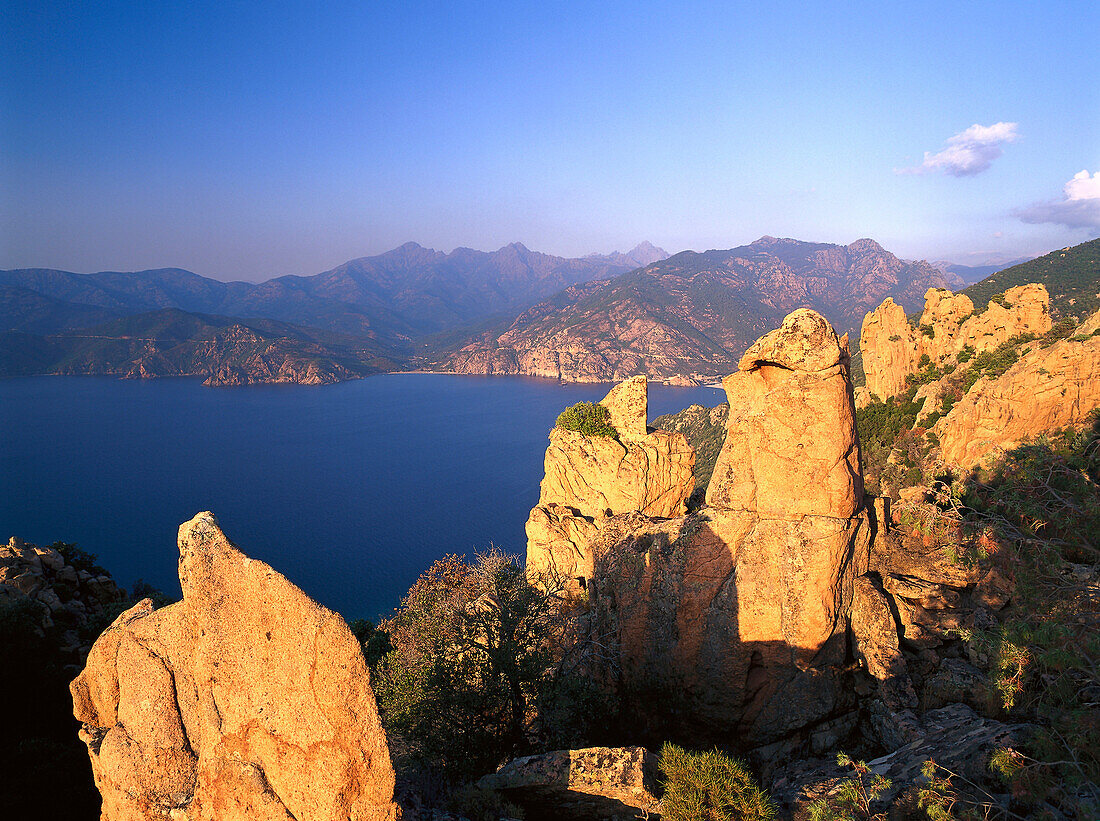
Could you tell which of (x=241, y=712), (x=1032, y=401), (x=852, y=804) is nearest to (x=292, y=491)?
(x=1032, y=401)

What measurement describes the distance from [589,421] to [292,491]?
4666 inches

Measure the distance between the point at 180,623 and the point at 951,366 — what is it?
200 feet

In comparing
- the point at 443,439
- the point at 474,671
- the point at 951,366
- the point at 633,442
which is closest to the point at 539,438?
the point at 443,439

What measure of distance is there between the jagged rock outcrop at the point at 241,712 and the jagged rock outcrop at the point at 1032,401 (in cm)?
3067

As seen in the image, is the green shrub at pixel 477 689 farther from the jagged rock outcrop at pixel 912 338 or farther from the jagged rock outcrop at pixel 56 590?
the jagged rock outcrop at pixel 912 338

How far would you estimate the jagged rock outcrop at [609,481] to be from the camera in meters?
25.0

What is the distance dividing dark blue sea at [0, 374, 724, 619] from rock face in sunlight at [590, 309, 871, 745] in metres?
65.1

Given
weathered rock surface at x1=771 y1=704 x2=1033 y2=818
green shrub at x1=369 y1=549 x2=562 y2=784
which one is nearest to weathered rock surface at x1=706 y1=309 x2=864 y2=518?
weathered rock surface at x1=771 y1=704 x2=1033 y2=818

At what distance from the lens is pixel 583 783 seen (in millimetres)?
9133

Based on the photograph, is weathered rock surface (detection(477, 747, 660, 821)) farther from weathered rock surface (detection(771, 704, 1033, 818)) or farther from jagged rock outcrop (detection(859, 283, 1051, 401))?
jagged rock outcrop (detection(859, 283, 1051, 401))

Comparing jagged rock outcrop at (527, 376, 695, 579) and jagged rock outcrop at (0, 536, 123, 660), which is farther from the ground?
jagged rock outcrop at (527, 376, 695, 579)

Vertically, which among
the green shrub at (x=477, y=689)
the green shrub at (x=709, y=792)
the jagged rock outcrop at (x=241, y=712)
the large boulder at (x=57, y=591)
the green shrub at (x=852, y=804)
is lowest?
the large boulder at (x=57, y=591)

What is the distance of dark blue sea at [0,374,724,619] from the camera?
93562 mm

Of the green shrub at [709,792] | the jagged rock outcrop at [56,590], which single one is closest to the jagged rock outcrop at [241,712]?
the green shrub at [709,792]
